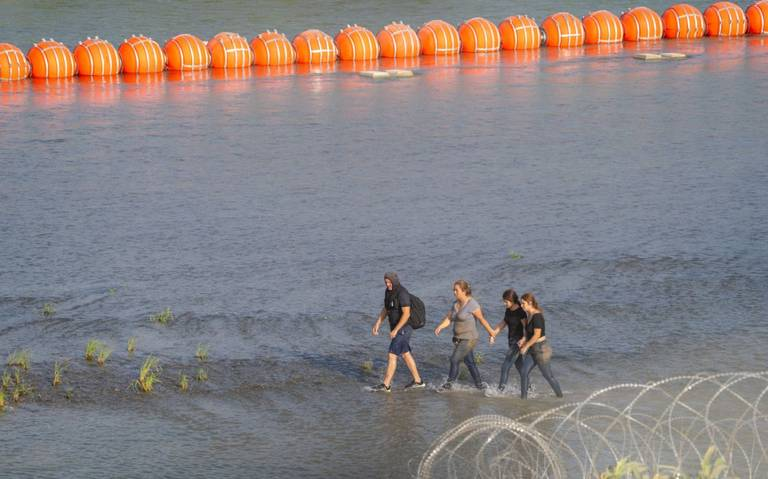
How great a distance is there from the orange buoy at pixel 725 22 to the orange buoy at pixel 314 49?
57.9ft

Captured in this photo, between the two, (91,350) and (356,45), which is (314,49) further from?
(91,350)

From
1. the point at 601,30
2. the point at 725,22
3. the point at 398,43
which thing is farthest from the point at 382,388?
the point at 725,22

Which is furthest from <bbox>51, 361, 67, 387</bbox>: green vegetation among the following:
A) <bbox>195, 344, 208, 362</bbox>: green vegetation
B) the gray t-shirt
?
the gray t-shirt

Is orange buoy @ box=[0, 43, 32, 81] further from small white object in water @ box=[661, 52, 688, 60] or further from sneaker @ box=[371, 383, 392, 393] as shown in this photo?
sneaker @ box=[371, 383, 392, 393]

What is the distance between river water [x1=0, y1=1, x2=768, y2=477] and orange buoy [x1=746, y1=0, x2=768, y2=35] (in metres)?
15.4

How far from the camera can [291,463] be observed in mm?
12477

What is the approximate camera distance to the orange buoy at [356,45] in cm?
4866

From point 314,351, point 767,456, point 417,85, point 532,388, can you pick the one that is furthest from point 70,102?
point 767,456

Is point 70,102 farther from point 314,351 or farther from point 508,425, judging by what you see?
point 508,425

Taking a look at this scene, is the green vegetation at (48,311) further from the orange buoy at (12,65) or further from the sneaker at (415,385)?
the orange buoy at (12,65)

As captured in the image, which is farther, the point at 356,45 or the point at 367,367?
the point at 356,45

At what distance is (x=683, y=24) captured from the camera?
5475 cm

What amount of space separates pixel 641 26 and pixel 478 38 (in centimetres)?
789

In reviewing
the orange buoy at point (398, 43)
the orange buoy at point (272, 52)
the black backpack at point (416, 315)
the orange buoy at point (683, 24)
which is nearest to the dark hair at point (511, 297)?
the black backpack at point (416, 315)
